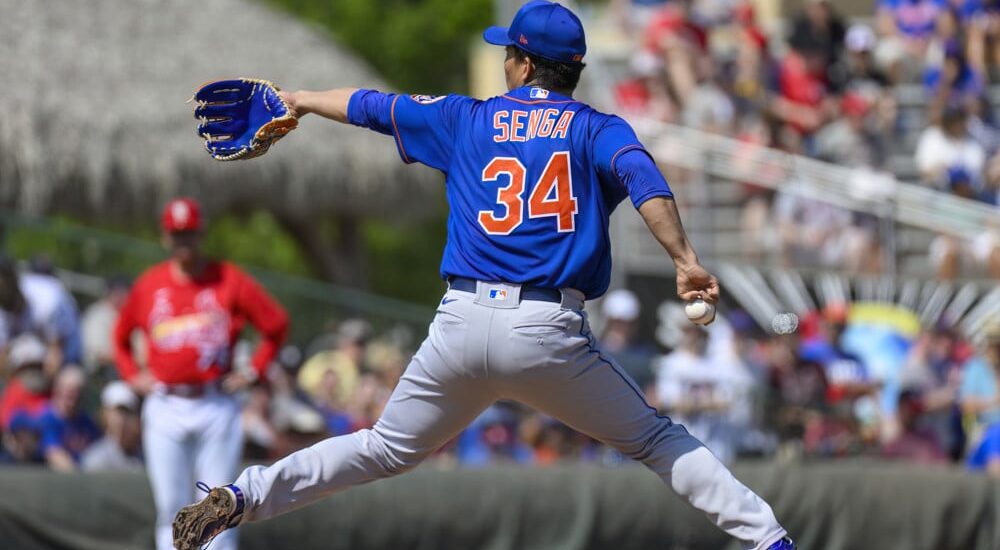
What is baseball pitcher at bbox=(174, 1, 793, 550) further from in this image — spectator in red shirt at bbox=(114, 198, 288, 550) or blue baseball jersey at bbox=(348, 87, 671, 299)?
spectator in red shirt at bbox=(114, 198, 288, 550)

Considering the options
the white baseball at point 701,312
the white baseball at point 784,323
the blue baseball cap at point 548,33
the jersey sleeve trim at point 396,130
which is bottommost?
the white baseball at point 784,323

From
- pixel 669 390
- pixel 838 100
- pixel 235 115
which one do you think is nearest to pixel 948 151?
pixel 838 100

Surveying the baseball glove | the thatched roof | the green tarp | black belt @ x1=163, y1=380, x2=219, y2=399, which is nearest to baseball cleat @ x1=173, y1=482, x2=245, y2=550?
the baseball glove

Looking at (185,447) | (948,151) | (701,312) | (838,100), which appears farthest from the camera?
(838,100)

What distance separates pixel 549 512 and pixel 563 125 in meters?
3.99

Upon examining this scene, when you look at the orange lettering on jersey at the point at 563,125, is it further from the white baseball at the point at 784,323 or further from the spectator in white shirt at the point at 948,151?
the spectator in white shirt at the point at 948,151

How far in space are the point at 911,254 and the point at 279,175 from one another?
616 centimetres

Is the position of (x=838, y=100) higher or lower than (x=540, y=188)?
higher

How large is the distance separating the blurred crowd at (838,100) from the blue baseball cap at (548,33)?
894 centimetres

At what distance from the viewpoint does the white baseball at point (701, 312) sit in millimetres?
5332

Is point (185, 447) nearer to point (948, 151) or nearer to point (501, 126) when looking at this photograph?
point (501, 126)

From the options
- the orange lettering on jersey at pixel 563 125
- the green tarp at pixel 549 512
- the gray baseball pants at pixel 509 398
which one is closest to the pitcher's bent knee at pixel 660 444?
the gray baseball pants at pixel 509 398

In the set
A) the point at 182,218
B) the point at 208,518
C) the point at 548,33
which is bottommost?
the point at 208,518

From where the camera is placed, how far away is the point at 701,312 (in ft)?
17.5
